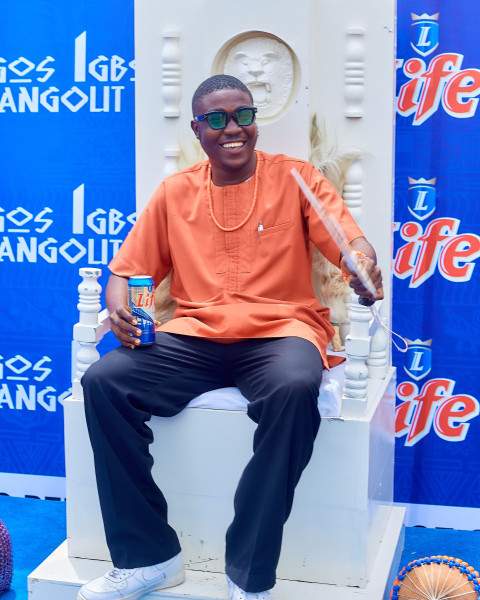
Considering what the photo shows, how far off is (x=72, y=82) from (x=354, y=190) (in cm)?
134

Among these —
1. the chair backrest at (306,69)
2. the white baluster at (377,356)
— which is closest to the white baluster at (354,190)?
the chair backrest at (306,69)

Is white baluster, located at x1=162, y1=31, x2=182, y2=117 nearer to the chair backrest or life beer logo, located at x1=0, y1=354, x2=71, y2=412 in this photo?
the chair backrest

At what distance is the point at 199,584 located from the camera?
2.92m

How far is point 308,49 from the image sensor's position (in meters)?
3.44

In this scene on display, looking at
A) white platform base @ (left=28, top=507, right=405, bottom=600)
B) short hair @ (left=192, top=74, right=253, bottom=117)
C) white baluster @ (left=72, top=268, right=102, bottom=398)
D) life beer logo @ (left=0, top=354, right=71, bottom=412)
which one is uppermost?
short hair @ (left=192, top=74, right=253, bottom=117)

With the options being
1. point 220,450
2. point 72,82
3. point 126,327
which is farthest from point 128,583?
point 72,82

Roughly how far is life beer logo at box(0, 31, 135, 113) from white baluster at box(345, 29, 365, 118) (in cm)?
96

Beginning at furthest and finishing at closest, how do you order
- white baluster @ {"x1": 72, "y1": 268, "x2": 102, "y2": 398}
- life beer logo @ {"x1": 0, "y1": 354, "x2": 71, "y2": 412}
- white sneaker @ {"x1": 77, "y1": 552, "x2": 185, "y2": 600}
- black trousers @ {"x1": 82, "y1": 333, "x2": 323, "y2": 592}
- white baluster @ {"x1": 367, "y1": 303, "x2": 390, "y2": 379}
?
life beer logo @ {"x1": 0, "y1": 354, "x2": 71, "y2": 412} < white baluster @ {"x1": 367, "y1": 303, "x2": 390, "y2": 379} < white baluster @ {"x1": 72, "y1": 268, "x2": 102, "y2": 398} < white sneaker @ {"x1": 77, "y1": 552, "x2": 185, "y2": 600} < black trousers @ {"x1": 82, "y1": 333, "x2": 323, "y2": 592}

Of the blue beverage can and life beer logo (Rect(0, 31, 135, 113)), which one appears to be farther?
life beer logo (Rect(0, 31, 135, 113))

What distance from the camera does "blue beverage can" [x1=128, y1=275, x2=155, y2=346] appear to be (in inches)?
114

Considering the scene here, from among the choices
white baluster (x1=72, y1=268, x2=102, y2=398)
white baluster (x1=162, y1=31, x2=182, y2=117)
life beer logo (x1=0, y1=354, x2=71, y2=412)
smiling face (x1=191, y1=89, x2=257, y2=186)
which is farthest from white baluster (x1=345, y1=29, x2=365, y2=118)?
life beer logo (x1=0, y1=354, x2=71, y2=412)

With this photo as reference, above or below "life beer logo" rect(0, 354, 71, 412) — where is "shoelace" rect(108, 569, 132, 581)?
below

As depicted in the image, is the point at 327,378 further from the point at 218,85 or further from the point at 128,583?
the point at 218,85

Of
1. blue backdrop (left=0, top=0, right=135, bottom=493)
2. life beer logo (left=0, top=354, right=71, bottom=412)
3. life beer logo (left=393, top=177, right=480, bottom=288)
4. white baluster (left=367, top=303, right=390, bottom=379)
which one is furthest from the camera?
life beer logo (left=0, top=354, right=71, bottom=412)
